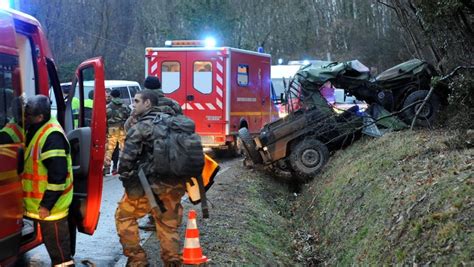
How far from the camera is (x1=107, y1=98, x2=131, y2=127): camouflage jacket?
12381mm

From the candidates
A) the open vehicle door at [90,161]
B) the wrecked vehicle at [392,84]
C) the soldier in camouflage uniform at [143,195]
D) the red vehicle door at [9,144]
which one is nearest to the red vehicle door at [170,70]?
the wrecked vehicle at [392,84]

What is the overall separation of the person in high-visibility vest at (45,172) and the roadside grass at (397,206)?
298 cm

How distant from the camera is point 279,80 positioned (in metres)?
21.9

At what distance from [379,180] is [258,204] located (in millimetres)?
2543

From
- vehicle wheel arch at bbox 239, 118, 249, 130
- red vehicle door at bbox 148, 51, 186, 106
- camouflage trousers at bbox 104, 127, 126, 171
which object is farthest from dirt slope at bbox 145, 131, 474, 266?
vehicle wheel arch at bbox 239, 118, 249, 130

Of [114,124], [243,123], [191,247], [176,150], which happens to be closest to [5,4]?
[176,150]

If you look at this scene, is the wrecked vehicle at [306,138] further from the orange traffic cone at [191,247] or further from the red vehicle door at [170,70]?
the orange traffic cone at [191,247]

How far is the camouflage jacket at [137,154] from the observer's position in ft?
17.3

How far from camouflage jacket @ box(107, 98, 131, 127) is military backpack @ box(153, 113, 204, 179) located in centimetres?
733

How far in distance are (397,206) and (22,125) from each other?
379 cm

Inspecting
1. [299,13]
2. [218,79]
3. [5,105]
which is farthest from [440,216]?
[299,13]

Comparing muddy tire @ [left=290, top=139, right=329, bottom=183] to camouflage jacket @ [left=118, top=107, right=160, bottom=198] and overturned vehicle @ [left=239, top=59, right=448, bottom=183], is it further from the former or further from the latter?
camouflage jacket @ [left=118, top=107, right=160, bottom=198]

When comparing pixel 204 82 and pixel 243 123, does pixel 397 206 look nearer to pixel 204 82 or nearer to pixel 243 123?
pixel 204 82

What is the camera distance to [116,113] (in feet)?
41.1
